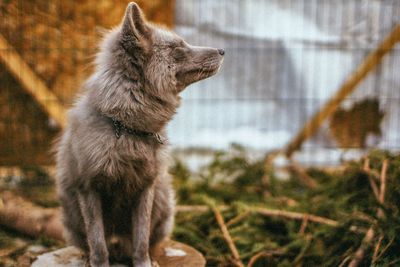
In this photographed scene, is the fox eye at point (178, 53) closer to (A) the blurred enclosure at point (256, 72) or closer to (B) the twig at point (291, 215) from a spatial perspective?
(B) the twig at point (291, 215)

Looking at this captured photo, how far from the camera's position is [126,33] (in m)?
2.57

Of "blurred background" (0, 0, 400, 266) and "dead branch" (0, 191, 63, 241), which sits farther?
"blurred background" (0, 0, 400, 266)

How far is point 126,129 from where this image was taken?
2578 mm

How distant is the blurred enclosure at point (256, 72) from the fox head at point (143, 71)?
11.9 ft

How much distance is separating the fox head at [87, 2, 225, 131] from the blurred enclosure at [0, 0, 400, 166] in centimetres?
364

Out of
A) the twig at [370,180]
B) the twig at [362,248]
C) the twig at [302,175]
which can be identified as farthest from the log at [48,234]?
the twig at [302,175]

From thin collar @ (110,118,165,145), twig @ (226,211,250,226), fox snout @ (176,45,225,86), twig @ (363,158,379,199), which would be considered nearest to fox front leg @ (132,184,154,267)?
thin collar @ (110,118,165,145)

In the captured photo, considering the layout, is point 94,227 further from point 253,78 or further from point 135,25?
point 253,78

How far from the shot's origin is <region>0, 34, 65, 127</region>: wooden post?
5.78m

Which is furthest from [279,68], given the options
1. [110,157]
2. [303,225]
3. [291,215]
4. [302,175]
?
[110,157]

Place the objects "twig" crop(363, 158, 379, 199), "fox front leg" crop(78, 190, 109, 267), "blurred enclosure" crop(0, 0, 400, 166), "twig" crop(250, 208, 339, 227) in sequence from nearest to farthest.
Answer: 1. "fox front leg" crop(78, 190, 109, 267)
2. "twig" crop(363, 158, 379, 199)
3. "twig" crop(250, 208, 339, 227)
4. "blurred enclosure" crop(0, 0, 400, 166)

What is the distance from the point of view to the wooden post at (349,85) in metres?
6.04

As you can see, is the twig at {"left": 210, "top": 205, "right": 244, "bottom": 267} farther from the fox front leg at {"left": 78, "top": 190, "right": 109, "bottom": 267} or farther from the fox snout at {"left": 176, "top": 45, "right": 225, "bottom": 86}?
the fox snout at {"left": 176, "top": 45, "right": 225, "bottom": 86}

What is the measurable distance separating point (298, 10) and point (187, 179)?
3.18 m
